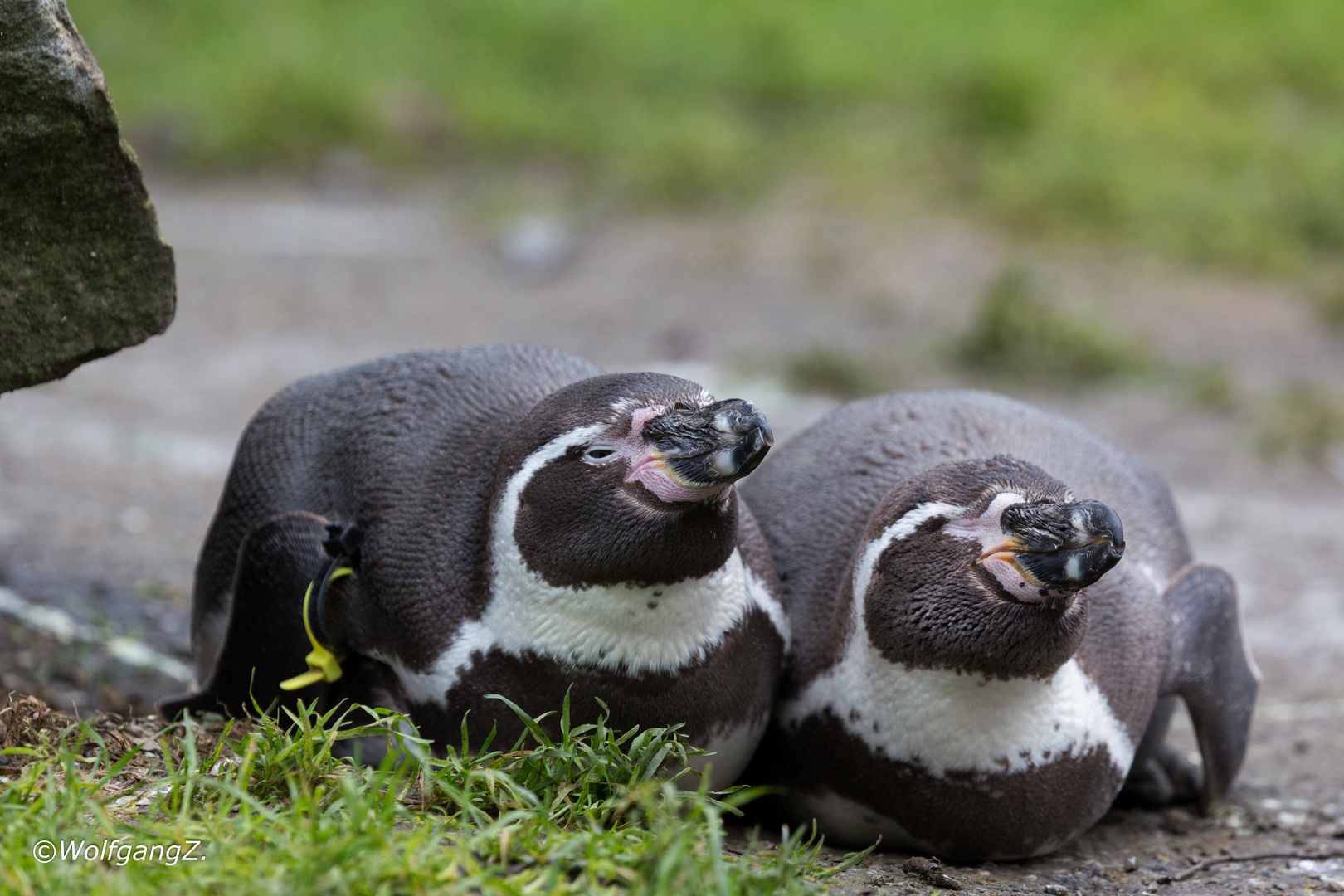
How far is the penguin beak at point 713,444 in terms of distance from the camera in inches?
106

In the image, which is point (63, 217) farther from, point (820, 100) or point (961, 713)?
point (820, 100)

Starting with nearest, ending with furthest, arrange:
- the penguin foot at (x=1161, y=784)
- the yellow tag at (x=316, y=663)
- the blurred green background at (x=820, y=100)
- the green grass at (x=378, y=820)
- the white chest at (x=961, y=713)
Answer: the green grass at (x=378, y=820) < the white chest at (x=961, y=713) < the yellow tag at (x=316, y=663) < the penguin foot at (x=1161, y=784) < the blurred green background at (x=820, y=100)

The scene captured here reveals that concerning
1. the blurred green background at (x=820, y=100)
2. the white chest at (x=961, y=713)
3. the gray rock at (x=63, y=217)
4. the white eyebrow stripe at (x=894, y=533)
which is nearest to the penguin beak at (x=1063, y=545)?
the white eyebrow stripe at (x=894, y=533)

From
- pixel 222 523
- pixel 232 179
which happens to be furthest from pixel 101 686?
pixel 232 179

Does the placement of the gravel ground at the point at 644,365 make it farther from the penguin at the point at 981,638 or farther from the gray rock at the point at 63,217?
the gray rock at the point at 63,217

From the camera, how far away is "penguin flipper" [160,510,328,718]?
11.0 feet

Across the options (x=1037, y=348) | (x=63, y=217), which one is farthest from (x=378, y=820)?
(x=1037, y=348)

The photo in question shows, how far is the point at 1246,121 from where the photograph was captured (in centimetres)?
1288

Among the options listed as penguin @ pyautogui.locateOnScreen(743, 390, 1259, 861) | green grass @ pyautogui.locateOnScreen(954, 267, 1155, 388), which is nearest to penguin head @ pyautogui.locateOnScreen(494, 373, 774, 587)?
penguin @ pyautogui.locateOnScreen(743, 390, 1259, 861)

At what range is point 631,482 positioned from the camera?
2824 mm

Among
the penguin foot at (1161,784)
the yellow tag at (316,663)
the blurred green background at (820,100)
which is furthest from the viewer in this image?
the blurred green background at (820,100)

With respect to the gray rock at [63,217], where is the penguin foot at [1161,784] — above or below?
below

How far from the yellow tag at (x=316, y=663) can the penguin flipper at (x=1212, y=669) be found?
6.49 feet

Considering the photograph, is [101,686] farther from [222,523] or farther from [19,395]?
[19,395]
